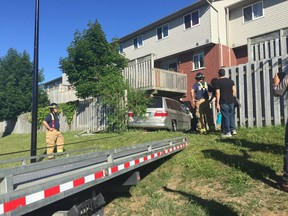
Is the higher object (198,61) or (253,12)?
(253,12)

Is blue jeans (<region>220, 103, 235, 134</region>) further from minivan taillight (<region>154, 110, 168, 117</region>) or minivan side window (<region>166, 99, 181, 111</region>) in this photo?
minivan side window (<region>166, 99, 181, 111</region>)

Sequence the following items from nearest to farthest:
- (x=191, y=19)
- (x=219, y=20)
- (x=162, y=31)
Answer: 1. (x=219, y=20)
2. (x=191, y=19)
3. (x=162, y=31)

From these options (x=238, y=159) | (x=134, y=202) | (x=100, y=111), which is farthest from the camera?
(x=100, y=111)

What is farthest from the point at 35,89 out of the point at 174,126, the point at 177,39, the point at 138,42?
the point at 138,42

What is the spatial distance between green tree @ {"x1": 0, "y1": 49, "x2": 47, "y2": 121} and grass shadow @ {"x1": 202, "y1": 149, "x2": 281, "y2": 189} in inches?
1125

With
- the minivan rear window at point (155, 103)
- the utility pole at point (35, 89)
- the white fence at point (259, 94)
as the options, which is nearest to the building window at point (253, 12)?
the minivan rear window at point (155, 103)

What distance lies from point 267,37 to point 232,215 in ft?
52.5

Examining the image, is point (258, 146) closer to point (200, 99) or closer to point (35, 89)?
point (200, 99)

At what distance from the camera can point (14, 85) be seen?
3466 centimetres

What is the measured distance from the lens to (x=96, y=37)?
76.1 feet

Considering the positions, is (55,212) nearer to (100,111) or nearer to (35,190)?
(35,190)

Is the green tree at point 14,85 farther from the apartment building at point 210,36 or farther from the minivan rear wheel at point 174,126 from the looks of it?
the minivan rear wheel at point 174,126

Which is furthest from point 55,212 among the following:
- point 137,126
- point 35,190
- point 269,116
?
point 137,126

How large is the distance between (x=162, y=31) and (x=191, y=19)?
334 cm
